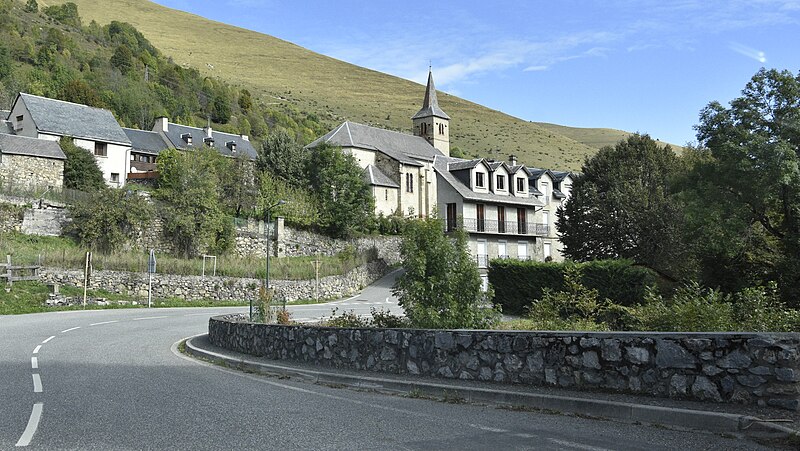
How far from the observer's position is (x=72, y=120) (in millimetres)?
55000

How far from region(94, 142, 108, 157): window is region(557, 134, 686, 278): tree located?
38.4 meters

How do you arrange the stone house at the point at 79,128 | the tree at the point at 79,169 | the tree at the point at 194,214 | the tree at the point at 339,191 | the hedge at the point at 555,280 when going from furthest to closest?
the stone house at the point at 79,128 < the tree at the point at 339,191 < the tree at the point at 79,169 < the tree at the point at 194,214 < the hedge at the point at 555,280

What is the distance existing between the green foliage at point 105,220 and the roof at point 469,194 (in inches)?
1070

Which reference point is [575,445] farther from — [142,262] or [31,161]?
[31,161]

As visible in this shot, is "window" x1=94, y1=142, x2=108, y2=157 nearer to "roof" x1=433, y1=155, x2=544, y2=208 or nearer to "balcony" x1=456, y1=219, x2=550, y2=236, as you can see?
"roof" x1=433, y1=155, x2=544, y2=208

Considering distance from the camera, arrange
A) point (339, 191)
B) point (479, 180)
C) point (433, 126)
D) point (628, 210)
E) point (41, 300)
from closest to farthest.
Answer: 1. point (41, 300)
2. point (628, 210)
3. point (339, 191)
4. point (479, 180)
5. point (433, 126)

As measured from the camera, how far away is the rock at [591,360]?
846 cm

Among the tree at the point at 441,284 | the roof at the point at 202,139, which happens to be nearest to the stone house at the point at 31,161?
the roof at the point at 202,139

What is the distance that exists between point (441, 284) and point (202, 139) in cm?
5754

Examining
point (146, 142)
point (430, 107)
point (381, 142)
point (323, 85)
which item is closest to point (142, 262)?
point (381, 142)

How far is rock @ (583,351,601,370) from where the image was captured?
27.7 feet

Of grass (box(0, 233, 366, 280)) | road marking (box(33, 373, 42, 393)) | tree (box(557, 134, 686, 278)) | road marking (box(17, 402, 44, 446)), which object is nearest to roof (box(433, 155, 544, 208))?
tree (box(557, 134, 686, 278))

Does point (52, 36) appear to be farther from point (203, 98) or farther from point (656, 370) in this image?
point (656, 370)

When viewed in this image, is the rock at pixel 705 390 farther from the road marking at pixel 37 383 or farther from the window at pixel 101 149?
the window at pixel 101 149
